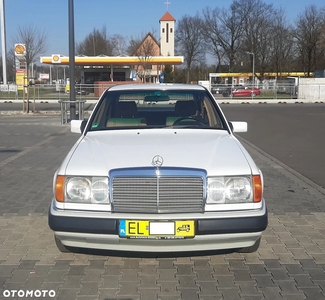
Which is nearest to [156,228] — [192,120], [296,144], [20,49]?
[192,120]

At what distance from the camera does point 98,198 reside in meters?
3.80

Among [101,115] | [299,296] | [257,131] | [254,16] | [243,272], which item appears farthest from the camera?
[254,16]

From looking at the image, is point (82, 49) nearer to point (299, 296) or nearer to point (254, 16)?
point (254, 16)

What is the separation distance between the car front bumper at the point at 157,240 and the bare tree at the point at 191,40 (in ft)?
240

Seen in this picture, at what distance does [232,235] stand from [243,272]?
54cm

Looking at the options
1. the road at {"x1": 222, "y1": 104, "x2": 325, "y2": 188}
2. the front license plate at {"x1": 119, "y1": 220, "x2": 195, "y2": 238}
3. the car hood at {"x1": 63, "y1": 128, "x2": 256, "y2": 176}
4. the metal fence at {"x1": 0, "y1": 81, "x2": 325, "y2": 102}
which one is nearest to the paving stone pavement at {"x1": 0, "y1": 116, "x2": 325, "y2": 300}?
the front license plate at {"x1": 119, "y1": 220, "x2": 195, "y2": 238}

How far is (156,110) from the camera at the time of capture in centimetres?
574

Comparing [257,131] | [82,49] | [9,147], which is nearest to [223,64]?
[82,49]

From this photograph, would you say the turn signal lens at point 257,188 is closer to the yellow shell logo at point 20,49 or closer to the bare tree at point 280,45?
the yellow shell logo at point 20,49

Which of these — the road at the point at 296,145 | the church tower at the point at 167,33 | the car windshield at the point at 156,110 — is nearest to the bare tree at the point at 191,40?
the church tower at the point at 167,33

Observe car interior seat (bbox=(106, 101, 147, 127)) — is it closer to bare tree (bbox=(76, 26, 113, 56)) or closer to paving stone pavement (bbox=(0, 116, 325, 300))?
paving stone pavement (bbox=(0, 116, 325, 300))

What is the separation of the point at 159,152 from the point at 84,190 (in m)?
0.75

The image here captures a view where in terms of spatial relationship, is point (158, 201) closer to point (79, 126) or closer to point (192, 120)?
point (192, 120)

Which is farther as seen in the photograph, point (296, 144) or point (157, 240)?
point (296, 144)
